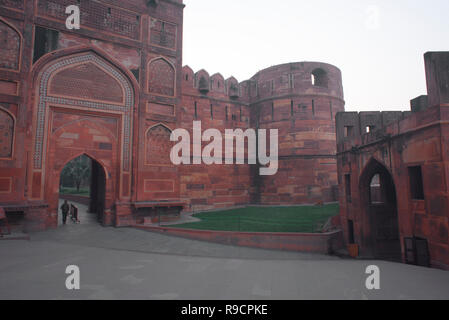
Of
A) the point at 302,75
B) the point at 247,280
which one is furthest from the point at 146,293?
the point at 302,75

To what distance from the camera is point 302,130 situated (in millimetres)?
18266

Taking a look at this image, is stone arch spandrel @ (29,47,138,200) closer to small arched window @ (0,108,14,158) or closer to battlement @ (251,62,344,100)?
small arched window @ (0,108,14,158)

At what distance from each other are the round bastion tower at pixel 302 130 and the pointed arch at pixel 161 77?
330 inches

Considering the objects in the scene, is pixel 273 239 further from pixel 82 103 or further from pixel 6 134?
pixel 6 134

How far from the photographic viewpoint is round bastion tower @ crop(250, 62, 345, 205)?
18016mm

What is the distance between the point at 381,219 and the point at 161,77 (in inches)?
484

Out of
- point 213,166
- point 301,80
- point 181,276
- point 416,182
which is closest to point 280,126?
point 301,80

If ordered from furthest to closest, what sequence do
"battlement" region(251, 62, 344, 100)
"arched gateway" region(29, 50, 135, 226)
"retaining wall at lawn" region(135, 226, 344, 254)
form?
"battlement" region(251, 62, 344, 100) < "arched gateway" region(29, 50, 135, 226) < "retaining wall at lawn" region(135, 226, 344, 254)

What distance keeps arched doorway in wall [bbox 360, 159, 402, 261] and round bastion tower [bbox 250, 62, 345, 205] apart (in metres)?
6.04

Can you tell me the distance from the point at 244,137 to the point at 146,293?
16017mm

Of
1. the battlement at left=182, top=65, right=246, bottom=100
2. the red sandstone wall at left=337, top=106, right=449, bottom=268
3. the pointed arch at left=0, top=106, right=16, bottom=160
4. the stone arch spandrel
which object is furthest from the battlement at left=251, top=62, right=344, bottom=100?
the pointed arch at left=0, top=106, right=16, bottom=160

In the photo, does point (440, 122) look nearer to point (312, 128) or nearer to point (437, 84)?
point (437, 84)

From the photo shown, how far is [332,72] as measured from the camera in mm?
19141

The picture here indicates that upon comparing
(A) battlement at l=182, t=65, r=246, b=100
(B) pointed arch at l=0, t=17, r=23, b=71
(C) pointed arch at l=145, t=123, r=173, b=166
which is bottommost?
(C) pointed arch at l=145, t=123, r=173, b=166
